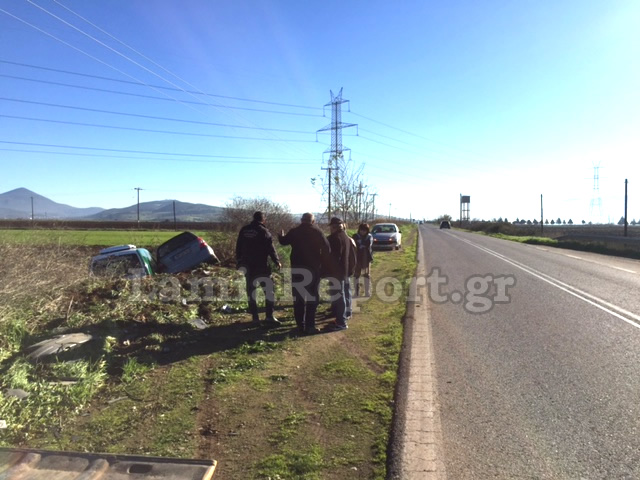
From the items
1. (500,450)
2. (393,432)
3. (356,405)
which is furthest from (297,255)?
(500,450)

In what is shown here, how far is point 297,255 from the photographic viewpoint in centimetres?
759

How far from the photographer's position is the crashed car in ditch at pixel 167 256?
12.0 meters

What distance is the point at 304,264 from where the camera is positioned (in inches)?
298

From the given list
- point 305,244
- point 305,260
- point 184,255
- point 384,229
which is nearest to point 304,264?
point 305,260

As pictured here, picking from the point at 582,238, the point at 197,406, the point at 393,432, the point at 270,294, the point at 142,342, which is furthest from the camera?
the point at 582,238

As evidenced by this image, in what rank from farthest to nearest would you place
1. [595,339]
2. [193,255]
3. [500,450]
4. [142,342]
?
[193,255]
[595,339]
[142,342]
[500,450]

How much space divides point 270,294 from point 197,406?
11.3 ft

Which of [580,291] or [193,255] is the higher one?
[193,255]

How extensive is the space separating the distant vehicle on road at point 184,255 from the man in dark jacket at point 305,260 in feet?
19.7

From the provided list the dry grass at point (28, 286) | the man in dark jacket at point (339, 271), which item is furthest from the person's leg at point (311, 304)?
the dry grass at point (28, 286)

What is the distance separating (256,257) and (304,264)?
807mm

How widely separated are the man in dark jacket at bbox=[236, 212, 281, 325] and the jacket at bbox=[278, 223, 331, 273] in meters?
0.34

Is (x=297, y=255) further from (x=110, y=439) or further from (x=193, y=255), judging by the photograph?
(x=193, y=255)

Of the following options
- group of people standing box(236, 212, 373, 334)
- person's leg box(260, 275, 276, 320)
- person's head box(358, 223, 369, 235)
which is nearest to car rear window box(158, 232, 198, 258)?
person's head box(358, 223, 369, 235)
